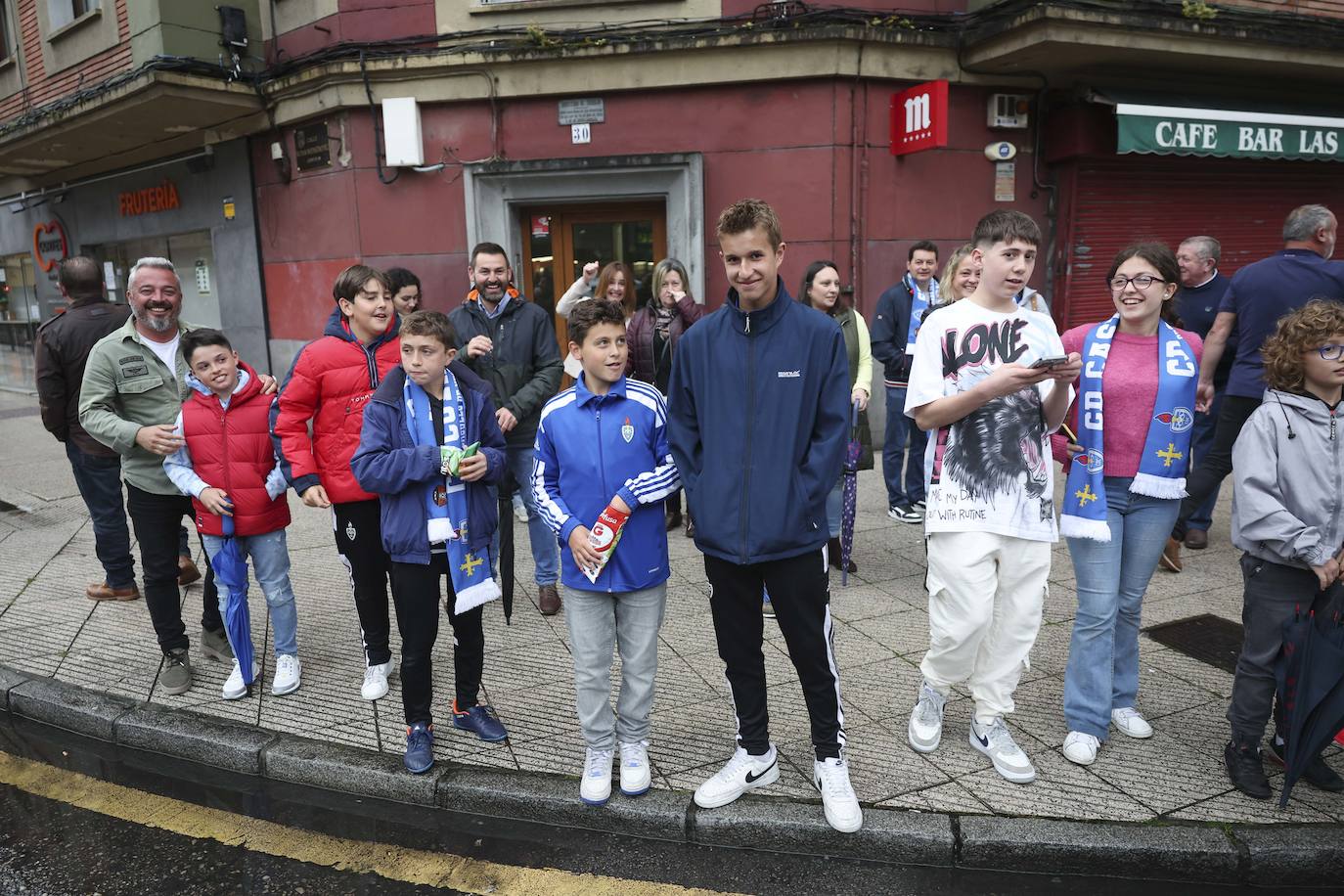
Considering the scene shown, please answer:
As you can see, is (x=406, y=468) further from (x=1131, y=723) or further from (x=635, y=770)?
(x=1131, y=723)

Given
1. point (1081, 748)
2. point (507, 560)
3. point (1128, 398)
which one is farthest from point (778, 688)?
point (1128, 398)

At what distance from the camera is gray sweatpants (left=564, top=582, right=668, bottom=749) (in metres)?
3.21

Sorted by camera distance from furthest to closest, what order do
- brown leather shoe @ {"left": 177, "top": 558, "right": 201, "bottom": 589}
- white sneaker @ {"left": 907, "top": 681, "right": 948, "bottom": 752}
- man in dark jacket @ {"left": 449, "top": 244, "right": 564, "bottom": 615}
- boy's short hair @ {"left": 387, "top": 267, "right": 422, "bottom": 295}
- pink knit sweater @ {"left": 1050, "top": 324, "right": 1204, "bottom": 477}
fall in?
1. brown leather shoe @ {"left": 177, "top": 558, "right": 201, "bottom": 589}
2. boy's short hair @ {"left": 387, "top": 267, "right": 422, "bottom": 295}
3. man in dark jacket @ {"left": 449, "top": 244, "right": 564, "bottom": 615}
4. white sneaker @ {"left": 907, "top": 681, "right": 948, "bottom": 752}
5. pink knit sweater @ {"left": 1050, "top": 324, "right": 1204, "bottom": 477}

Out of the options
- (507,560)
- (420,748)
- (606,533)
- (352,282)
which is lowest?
(420,748)

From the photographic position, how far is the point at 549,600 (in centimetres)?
505

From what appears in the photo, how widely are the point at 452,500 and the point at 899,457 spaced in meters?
4.49

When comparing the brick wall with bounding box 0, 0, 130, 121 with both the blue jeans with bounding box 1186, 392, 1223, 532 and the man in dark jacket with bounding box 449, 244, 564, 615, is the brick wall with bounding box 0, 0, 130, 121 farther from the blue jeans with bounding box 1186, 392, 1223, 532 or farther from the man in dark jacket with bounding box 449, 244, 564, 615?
the blue jeans with bounding box 1186, 392, 1223, 532

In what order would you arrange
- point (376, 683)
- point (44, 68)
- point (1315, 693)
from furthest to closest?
point (44, 68)
point (376, 683)
point (1315, 693)

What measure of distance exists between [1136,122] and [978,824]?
7.90 m

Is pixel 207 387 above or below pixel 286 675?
above

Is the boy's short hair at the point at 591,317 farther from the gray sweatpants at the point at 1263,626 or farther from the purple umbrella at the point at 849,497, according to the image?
the gray sweatpants at the point at 1263,626

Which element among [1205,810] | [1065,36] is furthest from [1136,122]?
[1205,810]

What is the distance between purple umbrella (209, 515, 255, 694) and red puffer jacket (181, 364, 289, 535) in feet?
0.24

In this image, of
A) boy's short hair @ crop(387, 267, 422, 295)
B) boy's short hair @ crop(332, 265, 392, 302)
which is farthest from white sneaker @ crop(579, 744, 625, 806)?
boy's short hair @ crop(387, 267, 422, 295)
